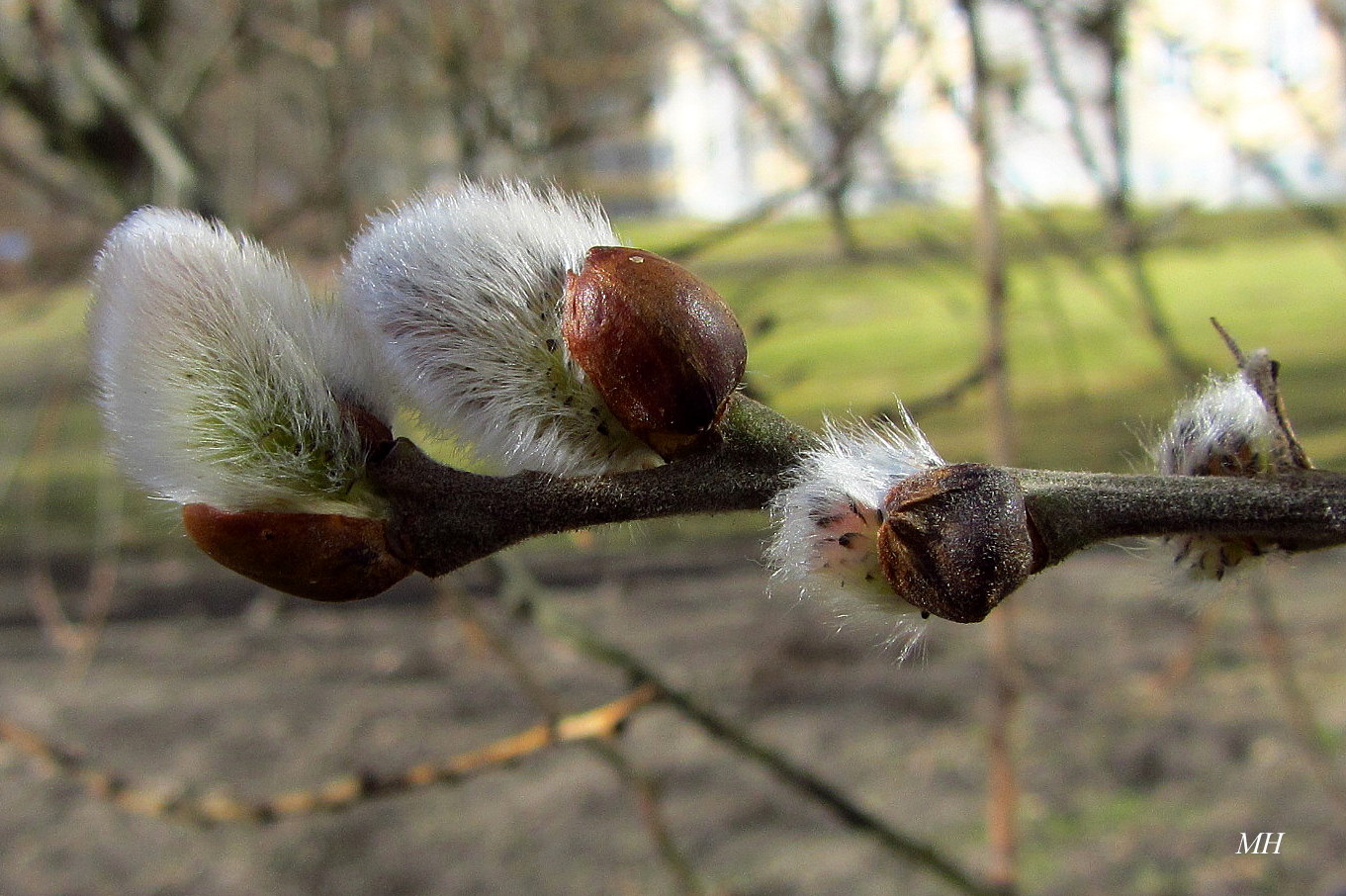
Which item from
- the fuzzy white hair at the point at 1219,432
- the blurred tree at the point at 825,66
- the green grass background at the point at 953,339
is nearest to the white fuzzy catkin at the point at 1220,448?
the fuzzy white hair at the point at 1219,432

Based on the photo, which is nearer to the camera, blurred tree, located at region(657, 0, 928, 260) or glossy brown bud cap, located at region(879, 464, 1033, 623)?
glossy brown bud cap, located at region(879, 464, 1033, 623)

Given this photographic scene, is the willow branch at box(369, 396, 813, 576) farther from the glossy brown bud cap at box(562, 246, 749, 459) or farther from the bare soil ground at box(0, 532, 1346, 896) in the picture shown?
the bare soil ground at box(0, 532, 1346, 896)

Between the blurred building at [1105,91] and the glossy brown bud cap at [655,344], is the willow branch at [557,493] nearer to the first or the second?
the glossy brown bud cap at [655,344]

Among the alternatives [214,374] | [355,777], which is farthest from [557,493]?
[355,777]

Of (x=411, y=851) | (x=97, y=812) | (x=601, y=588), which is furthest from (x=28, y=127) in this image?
(x=601, y=588)

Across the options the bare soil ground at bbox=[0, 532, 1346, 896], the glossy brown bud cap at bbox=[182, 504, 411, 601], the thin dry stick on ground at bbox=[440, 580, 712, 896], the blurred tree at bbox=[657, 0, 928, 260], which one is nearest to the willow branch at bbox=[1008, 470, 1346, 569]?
the glossy brown bud cap at bbox=[182, 504, 411, 601]

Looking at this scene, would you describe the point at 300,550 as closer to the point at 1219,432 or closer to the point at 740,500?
the point at 740,500
